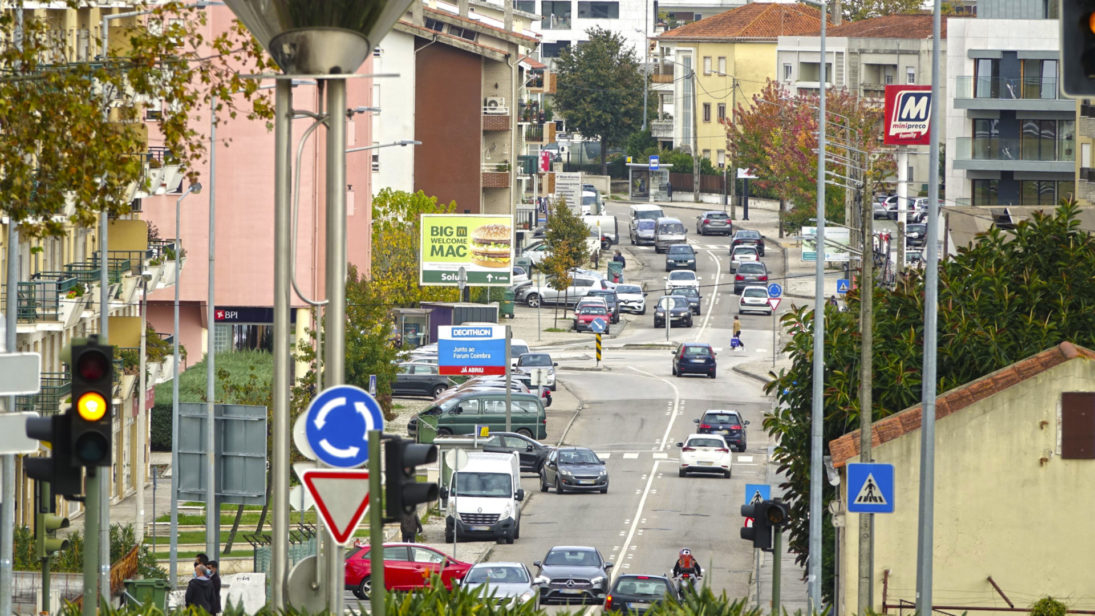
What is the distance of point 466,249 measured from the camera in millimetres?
71250

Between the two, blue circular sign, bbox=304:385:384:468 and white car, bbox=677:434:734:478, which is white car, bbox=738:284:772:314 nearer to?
white car, bbox=677:434:734:478

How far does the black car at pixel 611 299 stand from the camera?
77.6m

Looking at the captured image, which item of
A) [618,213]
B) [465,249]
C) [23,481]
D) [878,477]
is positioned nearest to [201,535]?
[23,481]

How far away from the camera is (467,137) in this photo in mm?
86000

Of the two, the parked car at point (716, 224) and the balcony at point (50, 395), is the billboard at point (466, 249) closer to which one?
the parked car at point (716, 224)

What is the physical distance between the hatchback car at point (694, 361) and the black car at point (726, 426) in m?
12.9

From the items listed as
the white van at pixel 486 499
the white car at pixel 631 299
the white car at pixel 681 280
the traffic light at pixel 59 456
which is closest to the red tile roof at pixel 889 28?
the white car at pixel 681 280

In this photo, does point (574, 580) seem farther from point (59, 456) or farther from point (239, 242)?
point (239, 242)

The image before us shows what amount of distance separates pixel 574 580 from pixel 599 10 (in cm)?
13717

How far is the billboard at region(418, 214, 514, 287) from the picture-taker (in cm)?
7056

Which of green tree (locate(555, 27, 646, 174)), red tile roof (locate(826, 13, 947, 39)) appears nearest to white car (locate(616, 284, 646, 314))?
red tile roof (locate(826, 13, 947, 39))

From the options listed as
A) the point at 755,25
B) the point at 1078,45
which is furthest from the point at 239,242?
the point at 755,25

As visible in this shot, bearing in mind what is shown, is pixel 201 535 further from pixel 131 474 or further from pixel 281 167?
pixel 281 167

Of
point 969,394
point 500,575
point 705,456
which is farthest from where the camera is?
point 705,456
